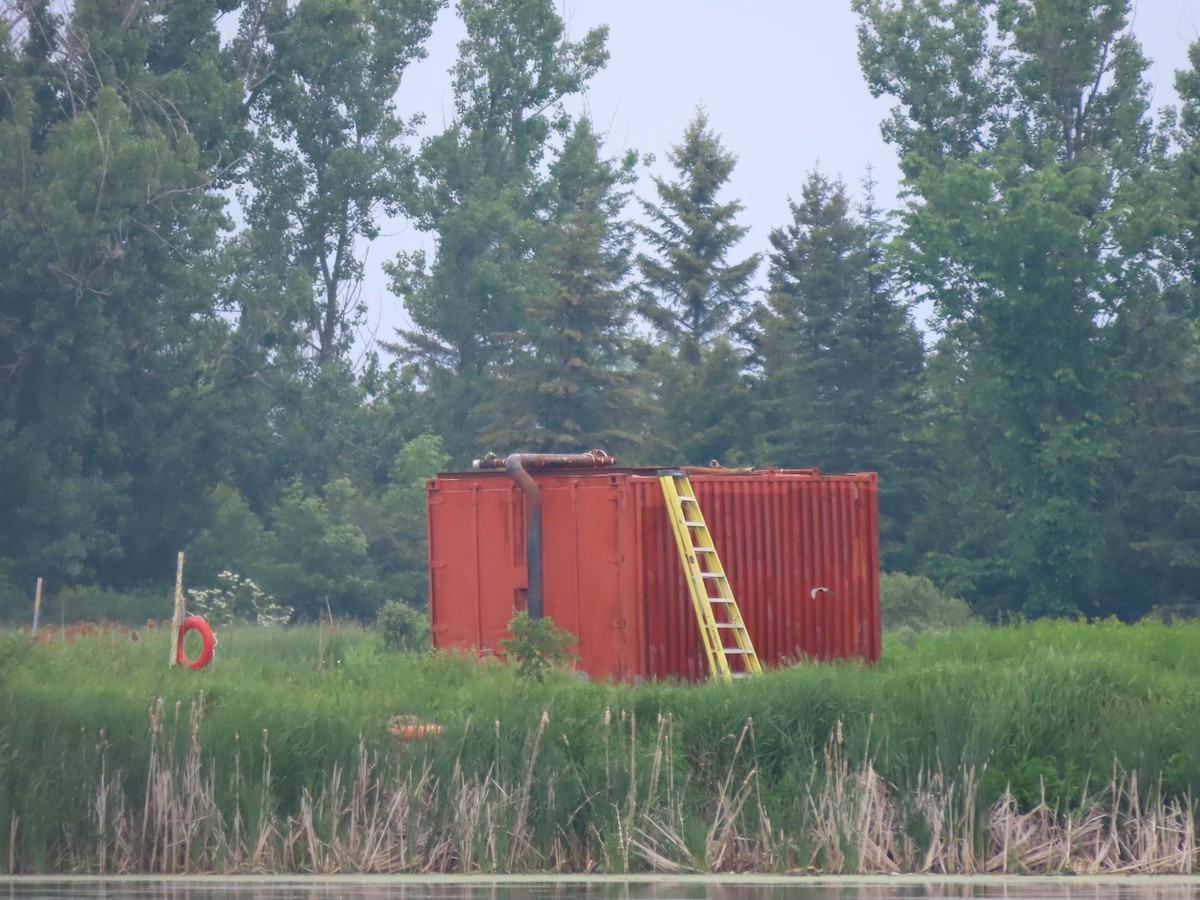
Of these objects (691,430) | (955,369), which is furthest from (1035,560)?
(691,430)

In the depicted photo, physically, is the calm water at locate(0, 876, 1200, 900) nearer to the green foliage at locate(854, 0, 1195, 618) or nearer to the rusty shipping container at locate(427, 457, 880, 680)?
the rusty shipping container at locate(427, 457, 880, 680)

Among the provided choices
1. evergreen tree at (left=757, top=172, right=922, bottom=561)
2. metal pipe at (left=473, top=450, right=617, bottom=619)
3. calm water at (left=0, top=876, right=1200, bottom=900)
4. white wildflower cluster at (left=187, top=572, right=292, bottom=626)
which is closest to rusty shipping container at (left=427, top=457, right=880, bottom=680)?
metal pipe at (left=473, top=450, right=617, bottom=619)

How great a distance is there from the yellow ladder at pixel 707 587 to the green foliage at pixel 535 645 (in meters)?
1.71

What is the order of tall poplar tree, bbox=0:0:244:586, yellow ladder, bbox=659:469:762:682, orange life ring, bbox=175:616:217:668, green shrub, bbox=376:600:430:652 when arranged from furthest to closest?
1. tall poplar tree, bbox=0:0:244:586
2. green shrub, bbox=376:600:430:652
3. orange life ring, bbox=175:616:217:668
4. yellow ladder, bbox=659:469:762:682

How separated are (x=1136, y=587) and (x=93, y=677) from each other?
116 feet

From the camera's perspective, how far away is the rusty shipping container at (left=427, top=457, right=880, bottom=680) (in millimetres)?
20125

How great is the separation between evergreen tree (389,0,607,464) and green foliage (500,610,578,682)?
1732 inches

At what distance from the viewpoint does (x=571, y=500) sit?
2056 centimetres

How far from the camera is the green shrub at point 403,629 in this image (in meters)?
29.7

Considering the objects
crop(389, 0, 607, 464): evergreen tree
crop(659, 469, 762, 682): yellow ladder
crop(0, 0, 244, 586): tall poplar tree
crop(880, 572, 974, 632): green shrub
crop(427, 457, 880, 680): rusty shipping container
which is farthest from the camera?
crop(389, 0, 607, 464): evergreen tree

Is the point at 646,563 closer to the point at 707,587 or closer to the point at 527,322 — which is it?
the point at 707,587

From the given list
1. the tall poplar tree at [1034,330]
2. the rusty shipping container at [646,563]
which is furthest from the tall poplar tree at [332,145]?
the rusty shipping container at [646,563]

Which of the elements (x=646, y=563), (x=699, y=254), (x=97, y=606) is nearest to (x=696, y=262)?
(x=699, y=254)

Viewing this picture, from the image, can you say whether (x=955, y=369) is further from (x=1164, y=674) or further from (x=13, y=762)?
(x=13, y=762)
